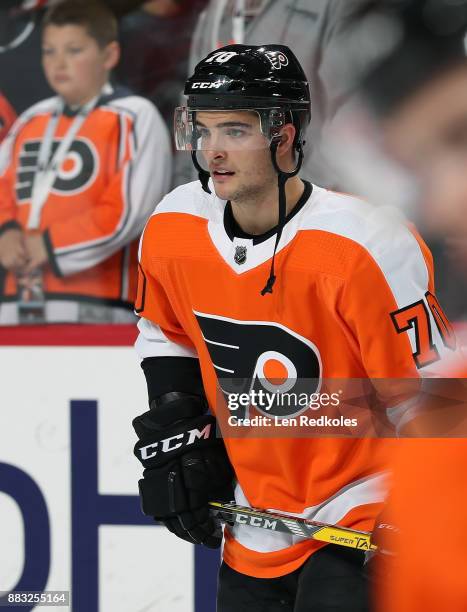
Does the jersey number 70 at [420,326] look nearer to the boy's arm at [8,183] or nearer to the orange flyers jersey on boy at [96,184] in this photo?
the orange flyers jersey on boy at [96,184]

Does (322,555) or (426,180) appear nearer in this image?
(322,555)

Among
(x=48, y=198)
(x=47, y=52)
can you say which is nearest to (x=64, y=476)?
(x=48, y=198)

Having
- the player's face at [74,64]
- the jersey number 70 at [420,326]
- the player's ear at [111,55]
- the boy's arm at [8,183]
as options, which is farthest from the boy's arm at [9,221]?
the jersey number 70 at [420,326]

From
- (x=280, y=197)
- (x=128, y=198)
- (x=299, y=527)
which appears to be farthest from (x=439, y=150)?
(x=299, y=527)

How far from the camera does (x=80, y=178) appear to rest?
2385mm

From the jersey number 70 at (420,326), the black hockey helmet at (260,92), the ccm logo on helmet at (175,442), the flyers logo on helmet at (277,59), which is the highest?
the flyers logo on helmet at (277,59)

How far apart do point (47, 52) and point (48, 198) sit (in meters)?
0.31

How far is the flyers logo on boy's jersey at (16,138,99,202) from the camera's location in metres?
2.38

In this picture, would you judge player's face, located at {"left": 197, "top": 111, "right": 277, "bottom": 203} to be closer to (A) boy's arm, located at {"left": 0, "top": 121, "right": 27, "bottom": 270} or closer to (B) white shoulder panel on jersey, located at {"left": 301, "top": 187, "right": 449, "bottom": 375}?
(B) white shoulder panel on jersey, located at {"left": 301, "top": 187, "right": 449, "bottom": 375}

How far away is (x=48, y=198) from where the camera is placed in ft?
7.84

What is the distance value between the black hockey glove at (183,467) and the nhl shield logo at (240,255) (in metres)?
0.26

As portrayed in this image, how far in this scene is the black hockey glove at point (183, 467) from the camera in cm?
168

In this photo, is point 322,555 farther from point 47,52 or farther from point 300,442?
point 47,52

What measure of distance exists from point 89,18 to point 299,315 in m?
1.11
